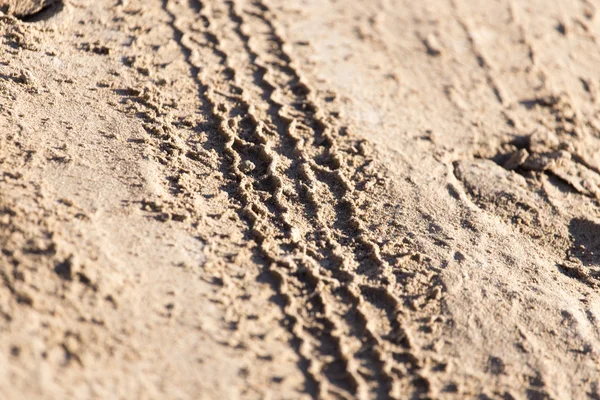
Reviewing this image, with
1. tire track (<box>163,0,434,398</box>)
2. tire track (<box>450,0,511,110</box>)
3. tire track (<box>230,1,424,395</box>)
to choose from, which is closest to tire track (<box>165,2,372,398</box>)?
tire track (<box>163,0,434,398</box>)

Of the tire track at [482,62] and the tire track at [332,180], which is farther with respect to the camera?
the tire track at [482,62]

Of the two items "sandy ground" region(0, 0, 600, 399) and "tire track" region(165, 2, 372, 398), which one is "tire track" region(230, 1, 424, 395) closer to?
"sandy ground" region(0, 0, 600, 399)

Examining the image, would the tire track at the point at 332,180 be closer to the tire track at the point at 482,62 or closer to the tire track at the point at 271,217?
the tire track at the point at 271,217

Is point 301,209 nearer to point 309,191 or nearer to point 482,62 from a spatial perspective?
point 309,191

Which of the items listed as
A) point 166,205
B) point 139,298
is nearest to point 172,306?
point 139,298

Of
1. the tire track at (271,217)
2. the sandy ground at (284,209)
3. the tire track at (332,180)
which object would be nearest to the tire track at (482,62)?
the sandy ground at (284,209)

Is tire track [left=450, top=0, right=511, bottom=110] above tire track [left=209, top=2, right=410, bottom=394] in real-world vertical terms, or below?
above

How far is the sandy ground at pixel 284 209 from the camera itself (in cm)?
195

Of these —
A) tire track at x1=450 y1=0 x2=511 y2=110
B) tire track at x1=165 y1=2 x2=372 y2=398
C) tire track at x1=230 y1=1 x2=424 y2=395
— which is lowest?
tire track at x1=165 y1=2 x2=372 y2=398

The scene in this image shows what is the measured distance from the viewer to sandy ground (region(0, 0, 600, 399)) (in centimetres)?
195

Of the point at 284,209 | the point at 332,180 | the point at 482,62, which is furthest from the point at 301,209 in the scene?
the point at 482,62

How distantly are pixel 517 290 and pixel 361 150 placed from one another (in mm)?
907

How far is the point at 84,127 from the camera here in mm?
2572

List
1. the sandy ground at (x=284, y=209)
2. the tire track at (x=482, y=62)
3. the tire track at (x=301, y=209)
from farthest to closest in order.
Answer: the tire track at (x=482, y=62) < the tire track at (x=301, y=209) < the sandy ground at (x=284, y=209)
